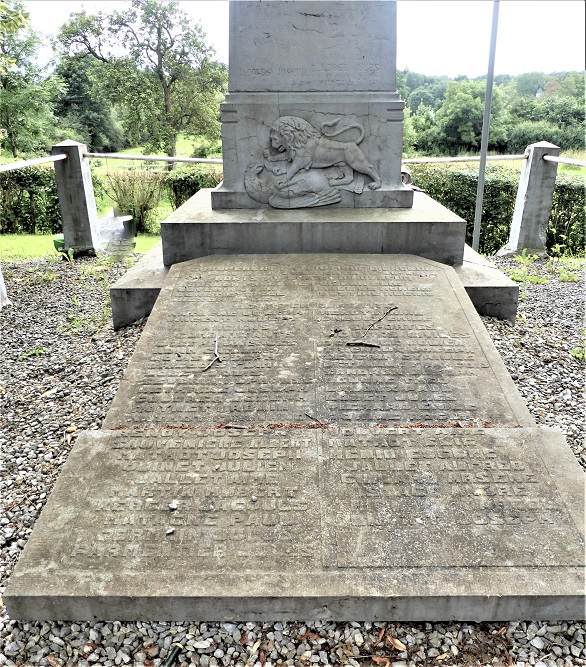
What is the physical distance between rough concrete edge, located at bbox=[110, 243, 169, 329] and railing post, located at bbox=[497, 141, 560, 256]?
16.4 feet

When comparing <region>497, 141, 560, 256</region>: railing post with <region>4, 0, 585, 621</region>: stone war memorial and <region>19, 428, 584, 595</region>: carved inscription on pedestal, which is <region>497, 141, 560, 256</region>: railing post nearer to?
<region>4, 0, 585, 621</region>: stone war memorial

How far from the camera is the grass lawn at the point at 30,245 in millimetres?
8031

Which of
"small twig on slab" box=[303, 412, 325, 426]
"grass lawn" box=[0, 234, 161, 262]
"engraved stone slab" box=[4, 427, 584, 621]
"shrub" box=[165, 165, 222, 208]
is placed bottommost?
"grass lawn" box=[0, 234, 161, 262]

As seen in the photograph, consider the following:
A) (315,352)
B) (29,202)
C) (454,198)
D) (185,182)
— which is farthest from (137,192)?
(315,352)

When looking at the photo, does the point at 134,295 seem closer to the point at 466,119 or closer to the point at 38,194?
the point at 38,194

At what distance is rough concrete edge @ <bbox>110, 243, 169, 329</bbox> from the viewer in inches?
174

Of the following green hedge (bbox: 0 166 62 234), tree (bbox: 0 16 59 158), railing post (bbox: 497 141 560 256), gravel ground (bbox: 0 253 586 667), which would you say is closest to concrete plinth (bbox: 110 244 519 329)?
gravel ground (bbox: 0 253 586 667)

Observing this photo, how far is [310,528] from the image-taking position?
88.4 inches

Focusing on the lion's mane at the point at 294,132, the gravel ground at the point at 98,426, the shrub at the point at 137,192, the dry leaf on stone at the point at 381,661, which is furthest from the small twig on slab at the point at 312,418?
the shrub at the point at 137,192

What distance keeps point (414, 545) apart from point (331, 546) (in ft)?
1.11

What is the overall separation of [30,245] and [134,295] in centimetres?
564

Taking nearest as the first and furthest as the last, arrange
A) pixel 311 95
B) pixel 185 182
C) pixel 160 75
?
pixel 311 95 < pixel 185 182 < pixel 160 75

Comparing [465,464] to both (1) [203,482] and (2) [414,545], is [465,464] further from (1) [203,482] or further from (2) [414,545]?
(1) [203,482]

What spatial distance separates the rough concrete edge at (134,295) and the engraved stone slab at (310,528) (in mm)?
1858
